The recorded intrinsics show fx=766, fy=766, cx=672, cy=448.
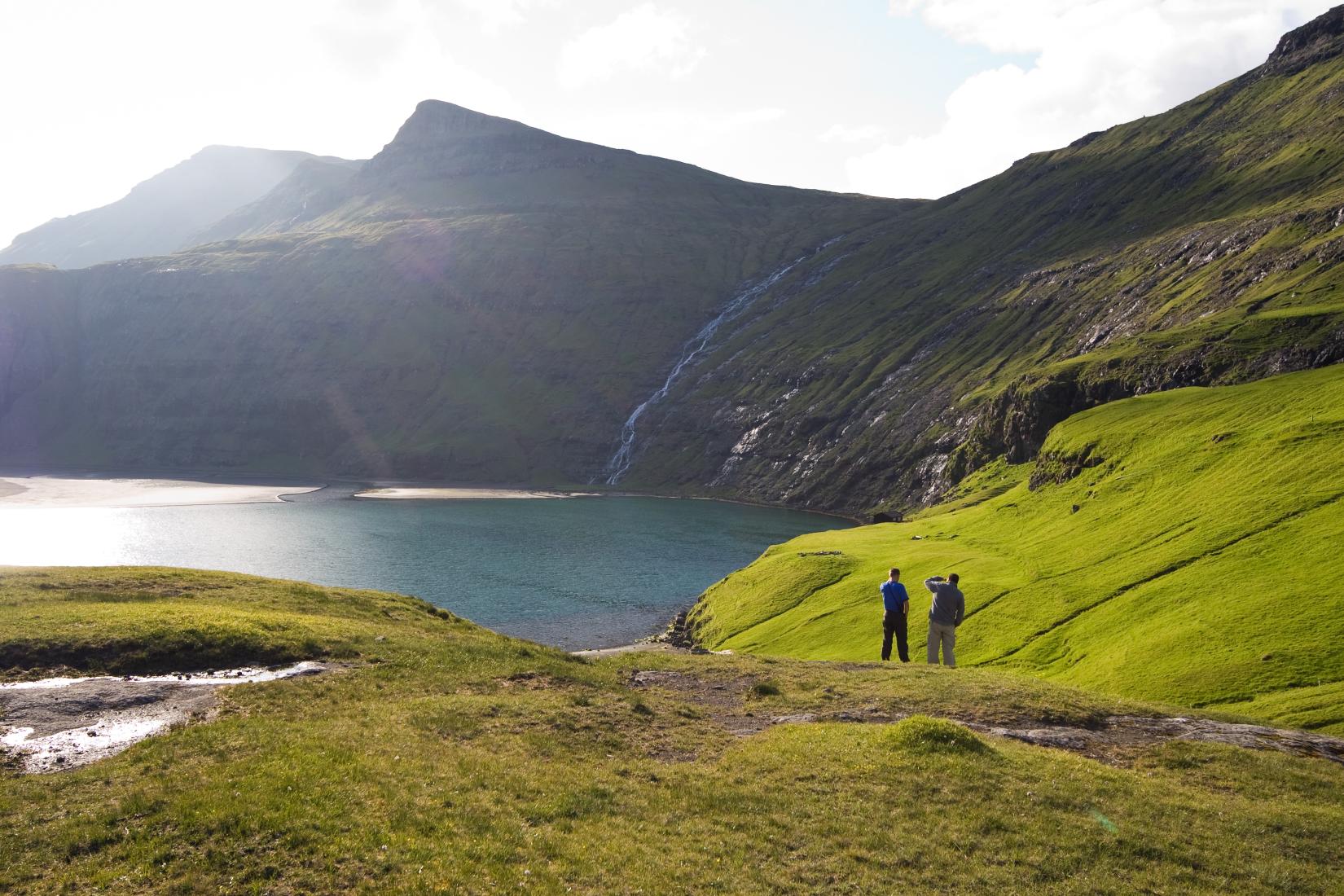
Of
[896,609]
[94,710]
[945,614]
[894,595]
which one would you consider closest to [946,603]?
[945,614]

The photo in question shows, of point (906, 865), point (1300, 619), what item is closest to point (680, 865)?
point (906, 865)

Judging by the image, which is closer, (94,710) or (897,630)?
(94,710)

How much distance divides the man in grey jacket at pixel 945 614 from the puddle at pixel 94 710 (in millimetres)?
28886

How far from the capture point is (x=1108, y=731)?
26.7m

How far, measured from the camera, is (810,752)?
23641mm

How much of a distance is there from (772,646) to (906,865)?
44.0 metres

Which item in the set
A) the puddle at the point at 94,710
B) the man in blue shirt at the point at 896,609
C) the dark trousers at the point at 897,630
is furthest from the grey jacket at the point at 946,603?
the puddle at the point at 94,710

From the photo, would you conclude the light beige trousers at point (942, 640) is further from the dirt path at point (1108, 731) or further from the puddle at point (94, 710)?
the puddle at point (94, 710)

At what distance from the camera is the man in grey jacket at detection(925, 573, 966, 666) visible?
37.9m

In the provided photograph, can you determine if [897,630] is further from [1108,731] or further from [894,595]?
[1108,731]

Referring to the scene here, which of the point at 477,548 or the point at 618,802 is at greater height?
the point at 618,802

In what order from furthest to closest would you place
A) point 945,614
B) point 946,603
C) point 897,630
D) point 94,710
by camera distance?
point 897,630 < point 945,614 < point 946,603 < point 94,710

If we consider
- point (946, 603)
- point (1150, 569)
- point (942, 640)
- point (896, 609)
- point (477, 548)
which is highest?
point (946, 603)

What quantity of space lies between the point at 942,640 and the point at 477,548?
349 ft
